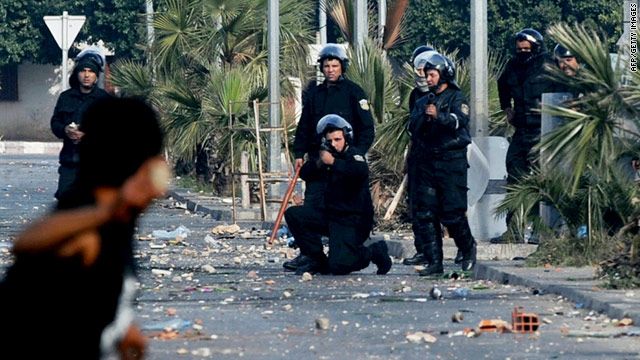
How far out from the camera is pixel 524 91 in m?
14.8

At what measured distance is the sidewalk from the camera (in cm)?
975

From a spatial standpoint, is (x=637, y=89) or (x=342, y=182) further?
(x=342, y=182)

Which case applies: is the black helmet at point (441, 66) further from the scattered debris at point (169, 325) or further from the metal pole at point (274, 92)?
the metal pole at point (274, 92)

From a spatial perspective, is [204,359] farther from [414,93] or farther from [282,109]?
[282,109]

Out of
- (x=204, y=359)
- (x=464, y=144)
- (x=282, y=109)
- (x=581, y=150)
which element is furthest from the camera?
(x=282, y=109)

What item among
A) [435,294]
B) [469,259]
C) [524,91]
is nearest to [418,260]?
[469,259]

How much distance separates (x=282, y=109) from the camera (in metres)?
22.0

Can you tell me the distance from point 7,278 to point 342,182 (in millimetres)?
9115

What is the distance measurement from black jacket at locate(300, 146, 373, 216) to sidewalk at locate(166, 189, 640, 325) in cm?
106

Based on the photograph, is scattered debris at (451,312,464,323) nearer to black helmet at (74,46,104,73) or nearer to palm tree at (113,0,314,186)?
black helmet at (74,46,104,73)

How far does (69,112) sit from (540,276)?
14.3ft

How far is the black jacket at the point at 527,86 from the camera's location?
48.3 feet

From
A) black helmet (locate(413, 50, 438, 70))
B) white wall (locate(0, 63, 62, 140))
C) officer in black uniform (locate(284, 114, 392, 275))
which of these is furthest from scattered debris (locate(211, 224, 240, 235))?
white wall (locate(0, 63, 62, 140))

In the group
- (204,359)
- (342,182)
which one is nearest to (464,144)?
(342,182)
